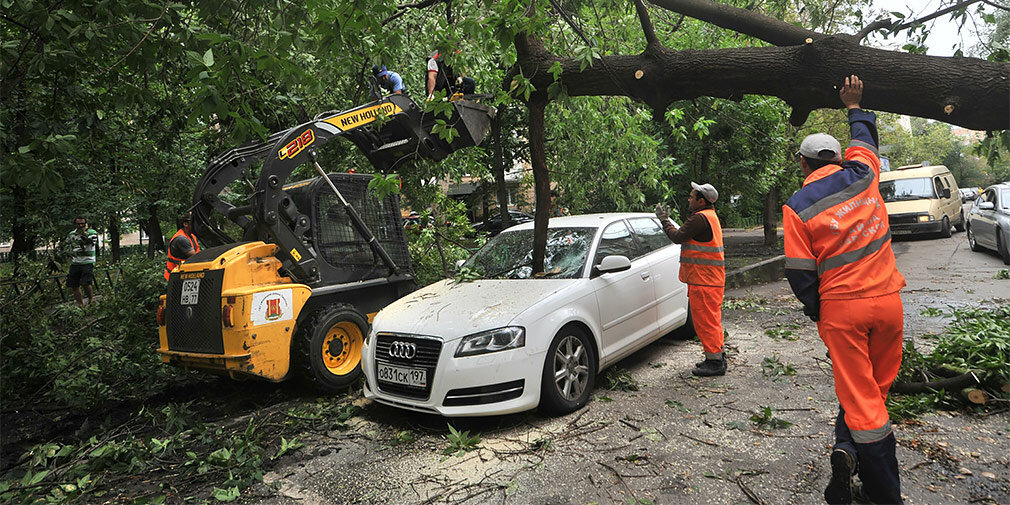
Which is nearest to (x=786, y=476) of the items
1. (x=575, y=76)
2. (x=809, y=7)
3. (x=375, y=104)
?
(x=575, y=76)

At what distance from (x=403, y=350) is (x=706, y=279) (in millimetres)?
2827

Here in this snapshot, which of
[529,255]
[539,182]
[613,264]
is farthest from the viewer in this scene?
[539,182]

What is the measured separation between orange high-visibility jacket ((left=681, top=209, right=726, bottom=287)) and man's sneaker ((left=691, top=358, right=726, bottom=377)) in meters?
0.73

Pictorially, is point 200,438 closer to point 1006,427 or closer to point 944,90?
point 1006,427

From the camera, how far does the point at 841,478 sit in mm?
2898

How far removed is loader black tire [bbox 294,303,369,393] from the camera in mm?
5443

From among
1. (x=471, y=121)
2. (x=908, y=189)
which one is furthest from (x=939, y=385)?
(x=908, y=189)

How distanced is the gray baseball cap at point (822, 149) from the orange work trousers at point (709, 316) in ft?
7.00

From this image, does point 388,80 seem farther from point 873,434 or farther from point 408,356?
point 873,434

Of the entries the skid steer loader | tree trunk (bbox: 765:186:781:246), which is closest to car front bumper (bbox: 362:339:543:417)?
the skid steer loader

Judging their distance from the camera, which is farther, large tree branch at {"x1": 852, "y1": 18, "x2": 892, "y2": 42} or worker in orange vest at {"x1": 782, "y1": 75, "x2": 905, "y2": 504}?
large tree branch at {"x1": 852, "y1": 18, "x2": 892, "y2": 42}

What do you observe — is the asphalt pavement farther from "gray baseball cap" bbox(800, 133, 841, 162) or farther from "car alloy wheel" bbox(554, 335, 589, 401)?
"gray baseball cap" bbox(800, 133, 841, 162)

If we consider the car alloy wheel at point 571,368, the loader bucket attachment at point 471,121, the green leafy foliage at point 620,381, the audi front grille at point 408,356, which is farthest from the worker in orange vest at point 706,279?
the audi front grille at point 408,356

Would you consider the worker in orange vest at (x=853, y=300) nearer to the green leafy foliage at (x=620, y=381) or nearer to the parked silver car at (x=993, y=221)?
the green leafy foliage at (x=620, y=381)
